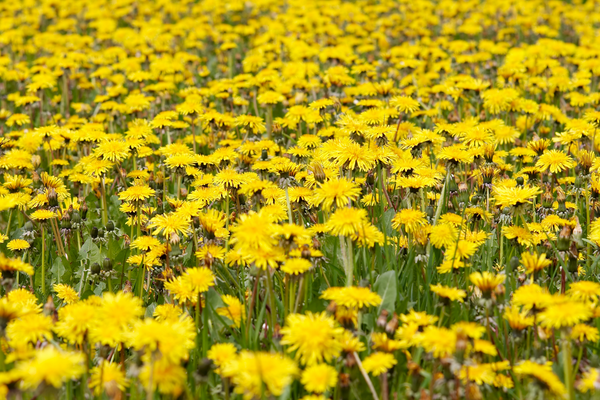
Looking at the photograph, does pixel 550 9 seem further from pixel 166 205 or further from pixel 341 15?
pixel 166 205

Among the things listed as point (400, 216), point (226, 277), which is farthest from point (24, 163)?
point (400, 216)

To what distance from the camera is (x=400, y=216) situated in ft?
9.73

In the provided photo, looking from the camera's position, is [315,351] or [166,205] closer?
[315,351]

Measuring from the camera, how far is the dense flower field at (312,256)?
201cm

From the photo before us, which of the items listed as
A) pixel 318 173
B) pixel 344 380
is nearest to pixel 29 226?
pixel 318 173

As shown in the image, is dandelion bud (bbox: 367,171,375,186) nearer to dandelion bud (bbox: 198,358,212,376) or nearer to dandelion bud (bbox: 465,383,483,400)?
dandelion bud (bbox: 465,383,483,400)

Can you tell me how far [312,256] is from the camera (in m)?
2.67

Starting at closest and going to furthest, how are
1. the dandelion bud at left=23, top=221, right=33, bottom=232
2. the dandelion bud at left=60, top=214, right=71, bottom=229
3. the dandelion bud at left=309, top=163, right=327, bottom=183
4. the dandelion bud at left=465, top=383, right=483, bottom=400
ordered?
the dandelion bud at left=465, top=383, right=483, bottom=400 < the dandelion bud at left=309, top=163, right=327, bottom=183 < the dandelion bud at left=23, top=221, right=33, bottom=232 < the dandelion bud at left=60, top=214, right=71, bottom=229

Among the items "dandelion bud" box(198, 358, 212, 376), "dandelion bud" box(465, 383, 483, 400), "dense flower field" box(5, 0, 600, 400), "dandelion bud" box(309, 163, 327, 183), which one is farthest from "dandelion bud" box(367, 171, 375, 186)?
"dandelion bud" box(198, 358, 212, 376)

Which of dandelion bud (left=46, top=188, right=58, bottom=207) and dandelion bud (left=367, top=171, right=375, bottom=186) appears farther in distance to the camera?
dandelion bud (left=367, top=171, right=375, bottom=186)

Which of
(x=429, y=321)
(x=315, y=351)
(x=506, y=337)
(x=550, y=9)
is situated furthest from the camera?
(x=550, y=9)

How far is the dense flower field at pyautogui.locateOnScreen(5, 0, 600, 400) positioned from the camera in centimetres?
201

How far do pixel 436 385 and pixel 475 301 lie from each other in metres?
0.66

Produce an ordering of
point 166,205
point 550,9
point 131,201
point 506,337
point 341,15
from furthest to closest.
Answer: point 550,9 < point 341,15 < point 166,205 < point 131,201 < point 506,337
